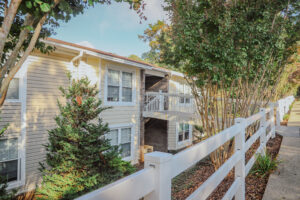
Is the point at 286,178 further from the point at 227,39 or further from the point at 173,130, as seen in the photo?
the point at 173,130

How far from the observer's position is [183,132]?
49.5ft

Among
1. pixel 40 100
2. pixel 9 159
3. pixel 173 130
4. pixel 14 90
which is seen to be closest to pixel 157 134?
pixel 173 130

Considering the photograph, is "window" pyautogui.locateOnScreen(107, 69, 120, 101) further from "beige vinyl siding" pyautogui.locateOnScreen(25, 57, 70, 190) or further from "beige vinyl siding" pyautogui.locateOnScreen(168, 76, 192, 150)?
"beige vinyl siding" pyautogui.locateOnScreen(168, 76, 192, 150)

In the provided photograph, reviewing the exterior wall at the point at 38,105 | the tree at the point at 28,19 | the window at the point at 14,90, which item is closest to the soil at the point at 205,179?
the tree at the point at 28,19

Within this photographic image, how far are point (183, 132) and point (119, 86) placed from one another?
25.2 ft

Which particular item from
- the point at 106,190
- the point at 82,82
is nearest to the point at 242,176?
the point at 106,190

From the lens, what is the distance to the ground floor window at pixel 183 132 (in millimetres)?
14625

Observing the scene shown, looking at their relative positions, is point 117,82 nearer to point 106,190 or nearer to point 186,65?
point 186,65

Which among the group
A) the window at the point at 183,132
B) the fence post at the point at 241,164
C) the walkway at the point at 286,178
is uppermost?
the fence post at the point at 241,164

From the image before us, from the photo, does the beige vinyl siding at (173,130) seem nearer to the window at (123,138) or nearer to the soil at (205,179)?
the window at (123,138)

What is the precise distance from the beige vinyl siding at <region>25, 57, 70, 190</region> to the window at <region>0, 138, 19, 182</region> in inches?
14.3

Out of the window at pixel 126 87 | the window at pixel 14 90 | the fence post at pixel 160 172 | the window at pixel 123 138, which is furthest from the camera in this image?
the window at pixel 126 87

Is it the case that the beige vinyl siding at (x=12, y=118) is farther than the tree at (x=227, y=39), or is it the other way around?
the beige vinyl siding at (x=12, y=118)

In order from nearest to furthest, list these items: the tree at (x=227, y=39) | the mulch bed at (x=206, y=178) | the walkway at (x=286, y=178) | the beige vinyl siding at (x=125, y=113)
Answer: the walkway at (x=286, y=178), the mulch bed at (x=206, y=178), the tree at (x=227, y=39), the beige vinyl siding at (x=125, y=113)
